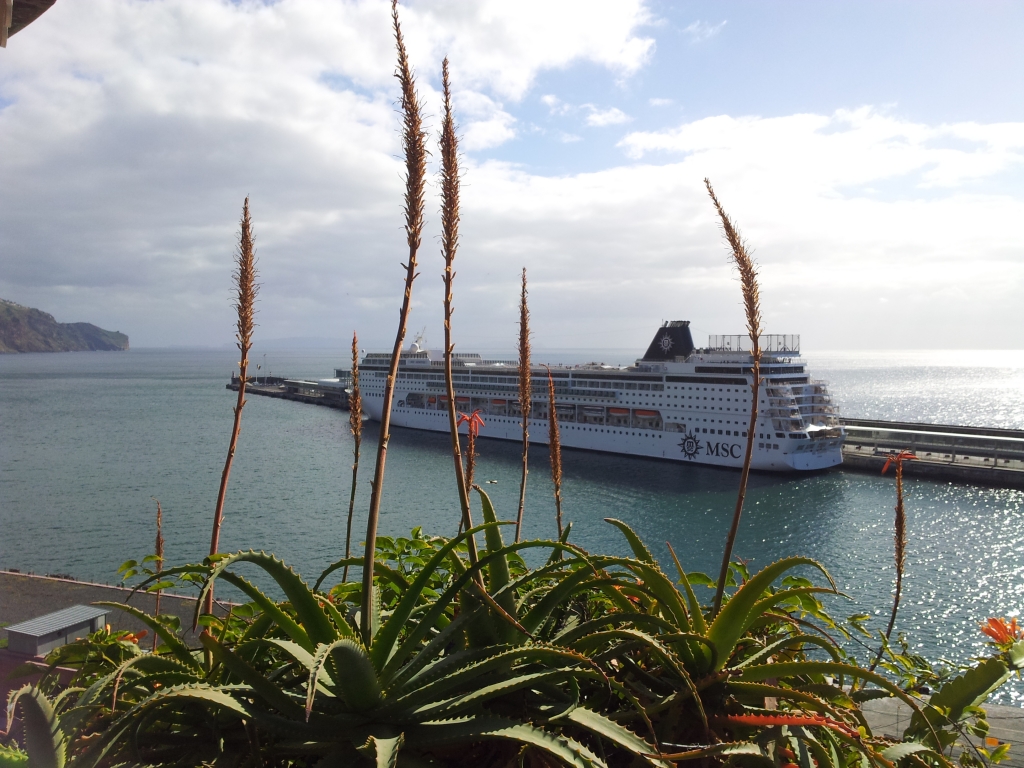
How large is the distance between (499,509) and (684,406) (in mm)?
14233

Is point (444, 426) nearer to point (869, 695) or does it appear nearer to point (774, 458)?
point (774, 458)

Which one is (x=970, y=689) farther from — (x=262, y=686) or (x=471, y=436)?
(x=262, y=686)

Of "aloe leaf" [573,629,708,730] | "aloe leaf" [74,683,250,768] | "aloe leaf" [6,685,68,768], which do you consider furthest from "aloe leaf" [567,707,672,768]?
"aloe leaf" [6,685,68,768]

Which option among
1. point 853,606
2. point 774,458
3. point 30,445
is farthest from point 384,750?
point 30,445

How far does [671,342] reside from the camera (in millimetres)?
34875

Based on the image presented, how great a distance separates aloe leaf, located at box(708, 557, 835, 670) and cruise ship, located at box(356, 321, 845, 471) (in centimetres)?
2629

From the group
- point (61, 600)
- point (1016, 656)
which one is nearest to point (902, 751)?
point (1016, 656)

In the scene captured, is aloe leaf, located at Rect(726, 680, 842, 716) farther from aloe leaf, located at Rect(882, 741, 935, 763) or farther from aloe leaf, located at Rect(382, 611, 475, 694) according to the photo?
aloe leaf, located at Rect(382, 611, 475, 694)

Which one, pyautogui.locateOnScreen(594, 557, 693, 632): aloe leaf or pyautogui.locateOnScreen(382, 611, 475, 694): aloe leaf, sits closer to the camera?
pyautogui.locateOnScreen(382, 611, 475, 694): aloe leaf

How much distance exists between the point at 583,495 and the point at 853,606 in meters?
11.5

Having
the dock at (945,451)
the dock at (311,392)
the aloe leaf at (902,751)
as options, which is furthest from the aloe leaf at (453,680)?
the dock at (311,392)

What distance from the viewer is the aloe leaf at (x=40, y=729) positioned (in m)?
1.20

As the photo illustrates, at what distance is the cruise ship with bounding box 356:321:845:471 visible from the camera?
28.7 meters

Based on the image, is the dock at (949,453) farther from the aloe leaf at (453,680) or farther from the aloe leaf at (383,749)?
the aloe leaf at (383,749)
